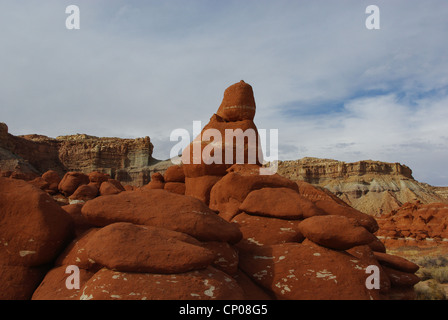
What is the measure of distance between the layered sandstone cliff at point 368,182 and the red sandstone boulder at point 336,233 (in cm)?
4960

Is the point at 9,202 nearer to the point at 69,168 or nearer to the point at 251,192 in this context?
the point at 251,192

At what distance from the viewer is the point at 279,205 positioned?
282 inches

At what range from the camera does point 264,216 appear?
7.18 meters

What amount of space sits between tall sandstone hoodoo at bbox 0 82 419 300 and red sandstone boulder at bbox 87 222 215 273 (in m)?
0.01

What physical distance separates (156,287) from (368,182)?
6218cm

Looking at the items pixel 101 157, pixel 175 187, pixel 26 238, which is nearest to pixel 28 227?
pixel 26 238

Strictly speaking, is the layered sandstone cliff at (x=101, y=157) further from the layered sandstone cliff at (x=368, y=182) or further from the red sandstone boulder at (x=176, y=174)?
the red sandstone boulder at (x=176, y=174)

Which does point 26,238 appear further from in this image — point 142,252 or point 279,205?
point 279,205

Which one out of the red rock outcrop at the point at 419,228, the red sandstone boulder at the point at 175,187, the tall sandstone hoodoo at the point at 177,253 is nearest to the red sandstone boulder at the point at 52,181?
the red sandstone boulder at the point at 175,187

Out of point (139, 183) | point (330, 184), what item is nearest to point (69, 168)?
point (139, 183)

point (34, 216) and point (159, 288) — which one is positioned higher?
point (34, 216)

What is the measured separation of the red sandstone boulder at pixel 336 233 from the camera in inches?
213

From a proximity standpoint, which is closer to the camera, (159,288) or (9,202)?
(159,288)
